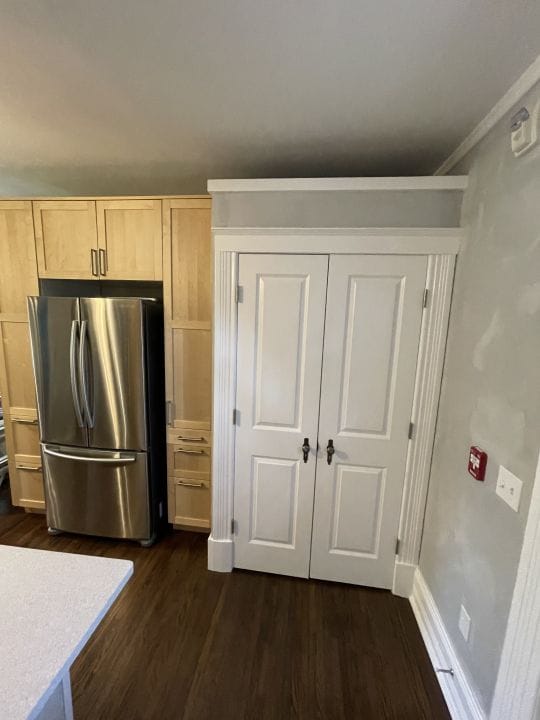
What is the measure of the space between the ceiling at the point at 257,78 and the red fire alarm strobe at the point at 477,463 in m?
1.39

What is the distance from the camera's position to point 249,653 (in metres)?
1.70

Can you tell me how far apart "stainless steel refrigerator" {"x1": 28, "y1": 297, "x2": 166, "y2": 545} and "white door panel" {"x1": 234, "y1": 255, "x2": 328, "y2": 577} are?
0.66 m

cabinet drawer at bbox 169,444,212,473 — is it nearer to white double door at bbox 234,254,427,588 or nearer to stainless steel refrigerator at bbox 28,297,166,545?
stainless steel refrigerator at bbox 28,297,166,545

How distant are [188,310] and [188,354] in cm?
A: 29

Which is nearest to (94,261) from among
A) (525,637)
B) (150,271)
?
(150,271)

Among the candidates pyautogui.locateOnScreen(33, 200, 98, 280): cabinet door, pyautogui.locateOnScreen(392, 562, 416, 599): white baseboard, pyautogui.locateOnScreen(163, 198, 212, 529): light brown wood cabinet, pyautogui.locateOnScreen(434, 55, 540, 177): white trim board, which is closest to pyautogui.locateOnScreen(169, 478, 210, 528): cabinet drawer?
pyautogui.locateOnScreen(163, 198, 212, 529): light brown wood cabinet

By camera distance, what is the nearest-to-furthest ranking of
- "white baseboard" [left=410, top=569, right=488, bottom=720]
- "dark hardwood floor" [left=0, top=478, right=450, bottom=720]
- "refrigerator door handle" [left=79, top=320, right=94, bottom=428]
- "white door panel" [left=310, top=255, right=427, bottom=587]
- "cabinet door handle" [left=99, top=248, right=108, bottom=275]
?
"white baseboard" [left=410, top=569, right=488, bottom=720], "dark hardwood floor" [left=0, top=478, right=450, bottom=720], "white door panel" [left=310, top=255, right=427, bottom=587], "refrigerator door handle" [left=79, top=320, right=94, bottom=428], "cabinet door handle" [left=99, top=248, right=108, bottom=275]

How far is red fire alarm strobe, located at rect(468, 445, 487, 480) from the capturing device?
1.36 meters

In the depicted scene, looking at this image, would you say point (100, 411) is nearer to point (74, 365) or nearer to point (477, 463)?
→ point (74, 365)

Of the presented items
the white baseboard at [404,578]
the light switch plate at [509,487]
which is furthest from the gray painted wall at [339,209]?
the white baseboard at [404,578]

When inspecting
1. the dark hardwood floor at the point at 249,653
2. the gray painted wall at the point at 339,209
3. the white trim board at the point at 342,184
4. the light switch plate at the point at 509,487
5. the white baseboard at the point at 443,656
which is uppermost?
the white trim board at the point at 342,184

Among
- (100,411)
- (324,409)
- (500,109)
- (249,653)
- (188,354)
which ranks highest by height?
(500,109)

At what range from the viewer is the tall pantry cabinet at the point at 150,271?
2176 mm

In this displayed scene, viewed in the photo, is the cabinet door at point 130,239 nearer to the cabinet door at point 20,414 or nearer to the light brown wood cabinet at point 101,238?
the light brown wood cabinet at point 101,238
